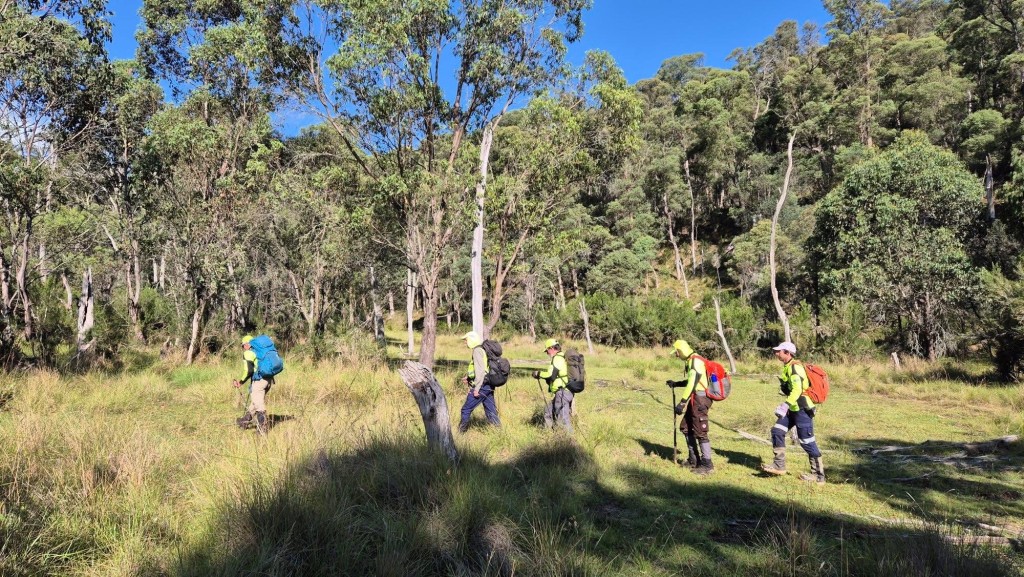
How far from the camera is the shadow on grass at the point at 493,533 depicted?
304 centimetres

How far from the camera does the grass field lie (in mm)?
3082

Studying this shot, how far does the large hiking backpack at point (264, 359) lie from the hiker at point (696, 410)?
5.70 meters

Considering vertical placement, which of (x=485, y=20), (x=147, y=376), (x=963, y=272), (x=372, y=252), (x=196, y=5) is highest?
(x=196, y=5)

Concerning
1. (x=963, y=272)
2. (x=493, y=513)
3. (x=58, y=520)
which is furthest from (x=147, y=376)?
(x=963, y=272)

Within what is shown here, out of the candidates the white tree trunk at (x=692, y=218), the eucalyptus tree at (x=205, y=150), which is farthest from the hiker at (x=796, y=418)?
the white tree trunk at (x=692, y=218)

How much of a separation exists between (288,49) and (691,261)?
46966 mm

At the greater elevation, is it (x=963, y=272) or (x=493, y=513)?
(x=963, y=272)

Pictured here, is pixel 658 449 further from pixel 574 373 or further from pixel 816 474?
pixel 816 474

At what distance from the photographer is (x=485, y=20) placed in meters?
12.2

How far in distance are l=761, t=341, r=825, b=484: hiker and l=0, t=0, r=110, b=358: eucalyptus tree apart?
14.1 metres

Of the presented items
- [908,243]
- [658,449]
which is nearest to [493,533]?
[658,449]

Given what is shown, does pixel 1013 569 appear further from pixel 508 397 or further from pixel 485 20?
pixel 485 20

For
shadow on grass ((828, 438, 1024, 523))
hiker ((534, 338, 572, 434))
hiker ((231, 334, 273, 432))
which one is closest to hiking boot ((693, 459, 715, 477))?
shadow on grass ((828, 438, 1024, 523))

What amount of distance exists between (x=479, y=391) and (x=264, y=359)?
3.18 meters
